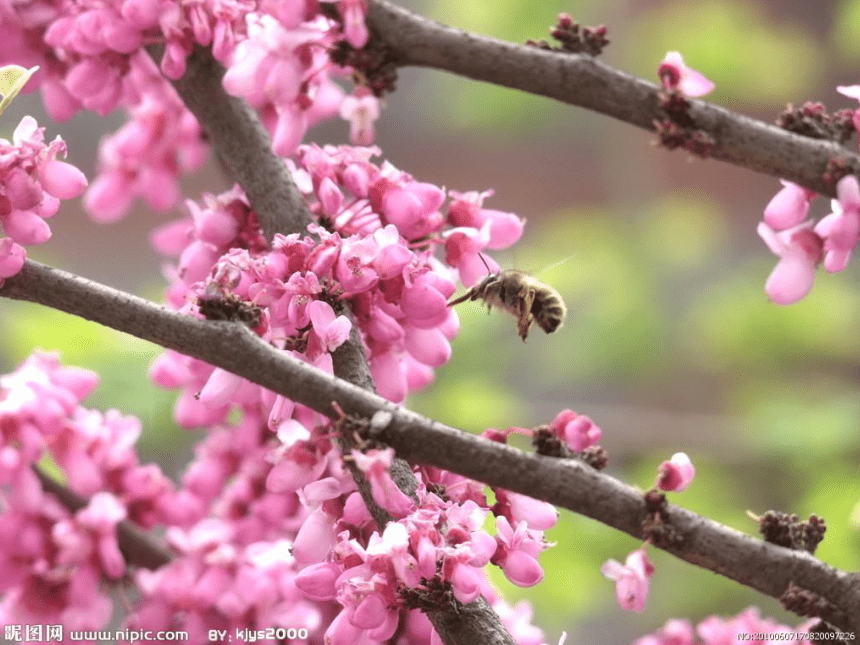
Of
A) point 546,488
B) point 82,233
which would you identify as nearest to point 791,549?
point 546,488

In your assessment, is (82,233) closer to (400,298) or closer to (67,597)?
(67,597)

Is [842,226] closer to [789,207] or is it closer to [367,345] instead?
[789,207]

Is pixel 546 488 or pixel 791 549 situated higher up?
pixel 791 549

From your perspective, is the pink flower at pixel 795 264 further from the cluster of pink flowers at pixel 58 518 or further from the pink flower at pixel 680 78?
the cluster of pink flowers at pixel 58 518

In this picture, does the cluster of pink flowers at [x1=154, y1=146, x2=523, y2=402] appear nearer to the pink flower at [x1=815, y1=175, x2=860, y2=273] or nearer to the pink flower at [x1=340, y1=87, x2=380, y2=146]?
the pink flower at [x1=340, y1=87, x2=380, y2=146]

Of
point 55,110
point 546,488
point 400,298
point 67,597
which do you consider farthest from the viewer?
point 67,597

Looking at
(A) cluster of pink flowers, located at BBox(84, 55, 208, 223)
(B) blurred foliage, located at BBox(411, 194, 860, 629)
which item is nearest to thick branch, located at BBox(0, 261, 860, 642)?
(A) cluster of pink flowers, located at BBox(84, 55, 208, 223)

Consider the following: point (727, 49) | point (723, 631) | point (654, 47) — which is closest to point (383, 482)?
point (723, 631)
